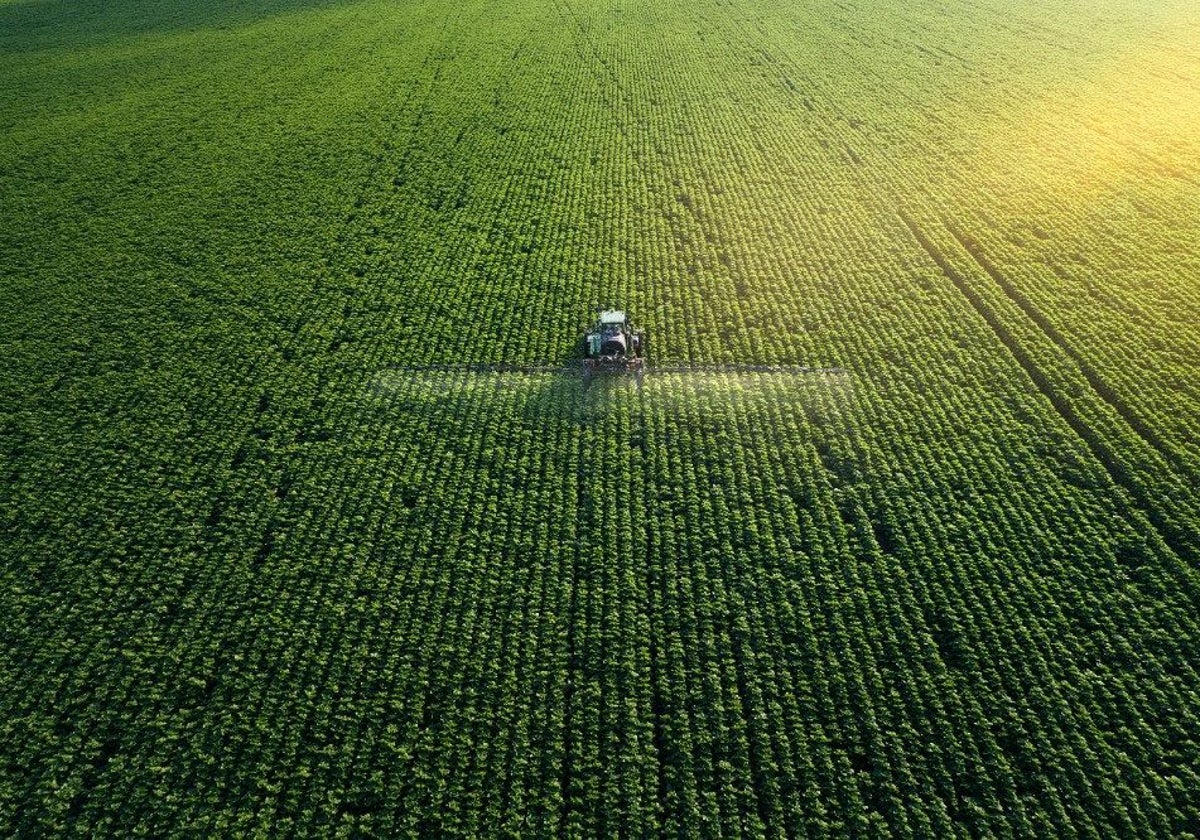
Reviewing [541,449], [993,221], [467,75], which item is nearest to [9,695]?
[541,449]

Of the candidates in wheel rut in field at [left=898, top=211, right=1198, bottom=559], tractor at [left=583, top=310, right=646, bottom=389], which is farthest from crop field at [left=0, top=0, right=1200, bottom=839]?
tractor at [left=583, top=310, right=646, bottom=389]

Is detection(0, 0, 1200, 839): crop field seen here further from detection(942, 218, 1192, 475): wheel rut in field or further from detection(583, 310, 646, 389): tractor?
detection(583, 310, 646, 389): tractor

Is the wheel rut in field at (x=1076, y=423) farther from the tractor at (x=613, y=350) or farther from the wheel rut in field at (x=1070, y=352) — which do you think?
the tractor at (x=613, y=350)

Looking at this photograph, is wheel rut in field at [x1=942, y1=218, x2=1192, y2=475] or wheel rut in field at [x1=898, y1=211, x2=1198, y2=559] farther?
wheel rut in field at [x1=942, y1=218, x2=1192, y2=475]

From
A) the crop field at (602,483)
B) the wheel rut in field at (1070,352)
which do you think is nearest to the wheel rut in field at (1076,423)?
the crop field at (602,483)

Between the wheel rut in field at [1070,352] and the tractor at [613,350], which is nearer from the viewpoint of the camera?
the wheel rut in field at [1070,352]
